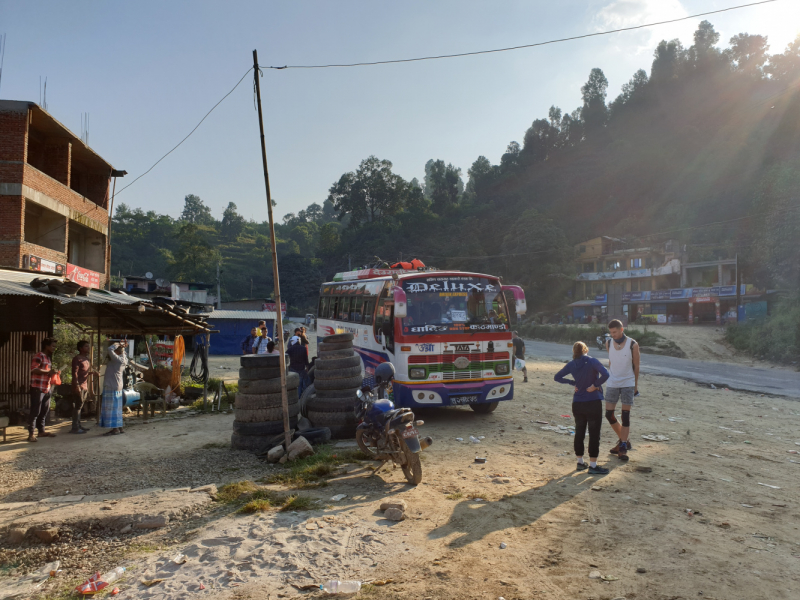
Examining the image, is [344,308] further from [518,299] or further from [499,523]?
[499,523]

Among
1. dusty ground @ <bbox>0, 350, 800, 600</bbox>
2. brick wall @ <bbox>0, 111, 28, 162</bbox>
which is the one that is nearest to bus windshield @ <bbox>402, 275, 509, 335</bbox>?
dusty ground @ <bbox>0, 350, 800, 600</bbox>

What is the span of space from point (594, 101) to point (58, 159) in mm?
109126

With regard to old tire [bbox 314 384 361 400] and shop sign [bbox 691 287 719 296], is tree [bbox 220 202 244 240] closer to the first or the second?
shop sign [bbox 691 287 719 296]

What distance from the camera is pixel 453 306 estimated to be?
33.9 feet

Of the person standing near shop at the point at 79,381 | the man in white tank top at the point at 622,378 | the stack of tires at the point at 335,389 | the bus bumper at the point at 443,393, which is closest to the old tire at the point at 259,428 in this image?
the stack of tires at the point at 335,389

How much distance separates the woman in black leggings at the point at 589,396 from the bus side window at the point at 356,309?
7.02 m

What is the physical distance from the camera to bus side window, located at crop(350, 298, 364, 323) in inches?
522

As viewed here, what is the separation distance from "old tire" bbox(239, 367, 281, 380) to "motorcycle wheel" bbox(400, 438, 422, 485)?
284 centimetres

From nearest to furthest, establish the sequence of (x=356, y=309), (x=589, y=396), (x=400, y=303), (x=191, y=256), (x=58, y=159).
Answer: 1. (x=589, y=396)
2. (x=400, y=303)
3. (x=356, y=309)
4. (x=58, y=159)
5. (x=191, y=256)

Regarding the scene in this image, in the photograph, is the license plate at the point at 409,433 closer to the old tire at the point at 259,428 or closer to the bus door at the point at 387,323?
the old tire at the point at 259,428

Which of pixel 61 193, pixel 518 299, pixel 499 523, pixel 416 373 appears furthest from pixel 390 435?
pixel 61 193

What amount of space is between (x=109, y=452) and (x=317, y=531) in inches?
212

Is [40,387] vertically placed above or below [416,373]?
below

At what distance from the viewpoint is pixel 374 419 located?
683 cm
